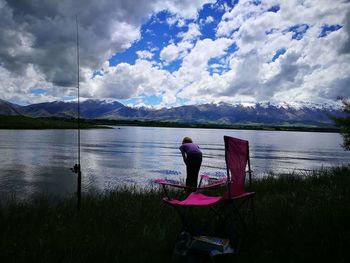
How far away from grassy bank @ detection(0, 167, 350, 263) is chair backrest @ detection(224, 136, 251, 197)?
83cm

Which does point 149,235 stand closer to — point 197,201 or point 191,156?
point 197,201

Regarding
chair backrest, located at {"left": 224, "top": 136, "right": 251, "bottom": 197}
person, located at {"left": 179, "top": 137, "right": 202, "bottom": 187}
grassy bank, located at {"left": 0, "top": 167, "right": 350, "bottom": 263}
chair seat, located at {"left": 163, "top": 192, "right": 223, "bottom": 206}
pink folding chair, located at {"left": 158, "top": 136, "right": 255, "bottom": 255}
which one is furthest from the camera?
person, located at {"left": 179, "top": 137, "right": 202, "bottom": 187}

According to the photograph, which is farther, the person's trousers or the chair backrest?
the person's trousers

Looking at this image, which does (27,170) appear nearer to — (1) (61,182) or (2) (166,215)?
(1) (61,182)

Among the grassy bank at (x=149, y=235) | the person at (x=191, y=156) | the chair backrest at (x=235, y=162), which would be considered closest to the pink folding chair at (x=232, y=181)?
the chair backrest at (x=235, y=162)

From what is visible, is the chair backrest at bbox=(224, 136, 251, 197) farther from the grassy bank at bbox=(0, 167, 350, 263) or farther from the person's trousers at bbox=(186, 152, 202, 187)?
the person's trousers at bbox=(186, 152, 202, 187)

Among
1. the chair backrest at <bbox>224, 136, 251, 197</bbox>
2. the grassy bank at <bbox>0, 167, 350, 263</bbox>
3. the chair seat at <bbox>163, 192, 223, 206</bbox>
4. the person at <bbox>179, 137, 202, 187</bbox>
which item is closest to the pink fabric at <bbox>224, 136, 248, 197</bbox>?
the chair backrest at <bbox>224, 136, 251, 197</bbox>

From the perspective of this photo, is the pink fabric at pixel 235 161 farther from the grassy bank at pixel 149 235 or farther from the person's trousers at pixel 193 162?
the person's trousers at pixel 193 162

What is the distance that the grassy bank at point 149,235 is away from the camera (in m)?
4.62

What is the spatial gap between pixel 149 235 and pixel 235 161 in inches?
76.0

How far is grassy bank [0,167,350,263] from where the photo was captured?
4.62 metres

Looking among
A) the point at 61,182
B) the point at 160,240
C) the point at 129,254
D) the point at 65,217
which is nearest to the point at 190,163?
the point at 65,217

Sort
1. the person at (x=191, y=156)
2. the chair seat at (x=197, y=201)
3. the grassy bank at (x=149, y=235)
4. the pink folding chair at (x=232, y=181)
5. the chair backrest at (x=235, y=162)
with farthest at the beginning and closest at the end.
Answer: the person at (x=191, y=156), the chair backrest at (x=235, y=162), the pink folding chair at (x=232, y=181), the chair seat at (x=197, y=201), the grassy bank at (x=149, y=235)

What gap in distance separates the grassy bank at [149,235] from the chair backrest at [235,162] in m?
0.83
